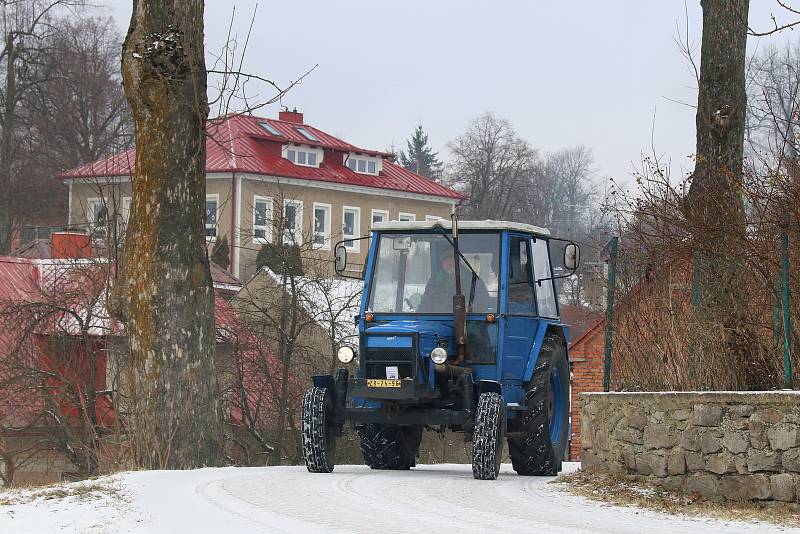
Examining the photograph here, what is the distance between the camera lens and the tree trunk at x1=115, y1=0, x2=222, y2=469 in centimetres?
1531

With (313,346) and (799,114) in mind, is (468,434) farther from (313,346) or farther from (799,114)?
(313,346)

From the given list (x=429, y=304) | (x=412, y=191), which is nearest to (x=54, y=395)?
(x=429, y=304)

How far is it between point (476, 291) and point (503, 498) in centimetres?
315

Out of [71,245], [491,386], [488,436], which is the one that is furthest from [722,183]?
[71,245]

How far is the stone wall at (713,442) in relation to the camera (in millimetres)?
10617

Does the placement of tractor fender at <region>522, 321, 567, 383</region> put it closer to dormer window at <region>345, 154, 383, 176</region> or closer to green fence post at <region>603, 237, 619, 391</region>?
green fence post at <region>603, 237, 619, 391</region>

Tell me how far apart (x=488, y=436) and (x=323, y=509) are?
306cm

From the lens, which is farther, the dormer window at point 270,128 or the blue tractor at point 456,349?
the dormer window at point 270,128

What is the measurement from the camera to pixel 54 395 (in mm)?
31875

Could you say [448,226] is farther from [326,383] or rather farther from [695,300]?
[695,300]

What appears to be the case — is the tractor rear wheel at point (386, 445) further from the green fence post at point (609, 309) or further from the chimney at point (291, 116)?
the chimney at point (291, 116)

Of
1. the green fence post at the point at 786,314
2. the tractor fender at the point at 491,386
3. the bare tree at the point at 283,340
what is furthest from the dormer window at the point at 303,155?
the green fence post at the point at 786,314

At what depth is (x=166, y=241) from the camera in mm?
15297

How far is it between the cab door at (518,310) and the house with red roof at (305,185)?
145 feet
